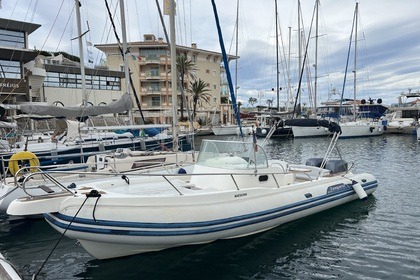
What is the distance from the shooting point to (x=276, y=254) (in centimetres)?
729

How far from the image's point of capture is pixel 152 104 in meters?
56.9

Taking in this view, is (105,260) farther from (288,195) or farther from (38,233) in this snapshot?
(288,195)

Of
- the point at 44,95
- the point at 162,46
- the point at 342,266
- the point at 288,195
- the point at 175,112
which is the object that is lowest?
the point at 342,266

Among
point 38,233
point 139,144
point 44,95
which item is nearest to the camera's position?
point 38,233


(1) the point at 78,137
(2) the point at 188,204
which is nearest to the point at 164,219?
(2) the point at 188,204

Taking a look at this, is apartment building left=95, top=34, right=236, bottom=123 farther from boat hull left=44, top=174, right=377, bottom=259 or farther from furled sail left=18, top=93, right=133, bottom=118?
boat hull left=44, top=174, right=377, bottom=259

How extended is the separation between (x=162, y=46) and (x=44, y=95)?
911 inches

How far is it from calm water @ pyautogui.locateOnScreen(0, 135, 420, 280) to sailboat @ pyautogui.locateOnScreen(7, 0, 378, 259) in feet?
1.18

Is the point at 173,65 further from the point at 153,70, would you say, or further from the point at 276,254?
the point at 153,70

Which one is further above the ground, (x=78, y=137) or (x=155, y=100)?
Answer: (x=155, y=100)

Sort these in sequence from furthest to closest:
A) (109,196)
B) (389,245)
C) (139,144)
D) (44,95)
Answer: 1. (44,95)
2. (139,144)
3. (389,245)
4. (109,196)

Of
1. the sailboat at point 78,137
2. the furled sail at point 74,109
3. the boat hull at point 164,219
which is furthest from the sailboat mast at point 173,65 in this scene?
the boat hull at point 164,219

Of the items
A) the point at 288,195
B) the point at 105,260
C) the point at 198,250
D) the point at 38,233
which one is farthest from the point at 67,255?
the point at 288,195

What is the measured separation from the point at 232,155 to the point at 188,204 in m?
2.39
